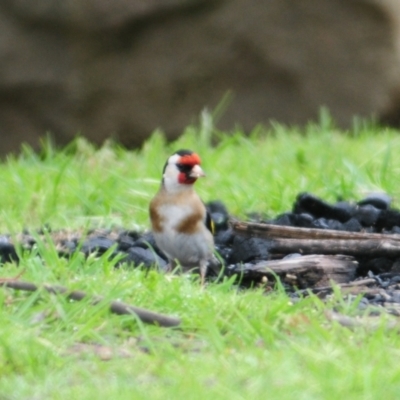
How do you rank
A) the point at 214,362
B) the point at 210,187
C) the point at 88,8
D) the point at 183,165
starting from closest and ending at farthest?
1. the point at 214,362
2. the point at 183,165
3. the point at 210,187
4. the point at 88,8

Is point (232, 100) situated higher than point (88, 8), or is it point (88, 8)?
point (88, 8)

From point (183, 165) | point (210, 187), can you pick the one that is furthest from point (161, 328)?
point (210, 187)

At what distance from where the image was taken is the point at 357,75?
9.50 metres

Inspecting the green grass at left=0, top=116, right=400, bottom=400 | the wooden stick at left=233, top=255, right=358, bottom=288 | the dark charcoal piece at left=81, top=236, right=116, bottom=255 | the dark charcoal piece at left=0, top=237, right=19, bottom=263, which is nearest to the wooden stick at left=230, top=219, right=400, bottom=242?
the wooden stick at left=233, top=255, right=358, bottom=288

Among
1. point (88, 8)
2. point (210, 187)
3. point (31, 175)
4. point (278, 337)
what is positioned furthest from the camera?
point (88, 8)

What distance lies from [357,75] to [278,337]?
6311mm

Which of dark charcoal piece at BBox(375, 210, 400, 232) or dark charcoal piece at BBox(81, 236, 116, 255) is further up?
dark charcoal piece at BBox(375, 210, 400, 232)

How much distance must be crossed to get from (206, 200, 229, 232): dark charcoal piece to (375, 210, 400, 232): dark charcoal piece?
0.76m

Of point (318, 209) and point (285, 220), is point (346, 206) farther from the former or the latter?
point (285, 220)

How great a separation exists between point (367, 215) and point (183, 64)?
4419 millimetres

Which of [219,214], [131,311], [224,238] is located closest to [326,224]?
[224,238]

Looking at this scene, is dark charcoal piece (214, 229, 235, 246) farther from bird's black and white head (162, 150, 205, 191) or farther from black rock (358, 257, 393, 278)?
black rock (358, 257, 393, 278)

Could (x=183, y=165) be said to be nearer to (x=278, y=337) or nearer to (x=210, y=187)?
Result: (x=210, y=187)

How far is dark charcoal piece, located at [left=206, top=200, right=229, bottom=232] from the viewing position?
5465 mm
